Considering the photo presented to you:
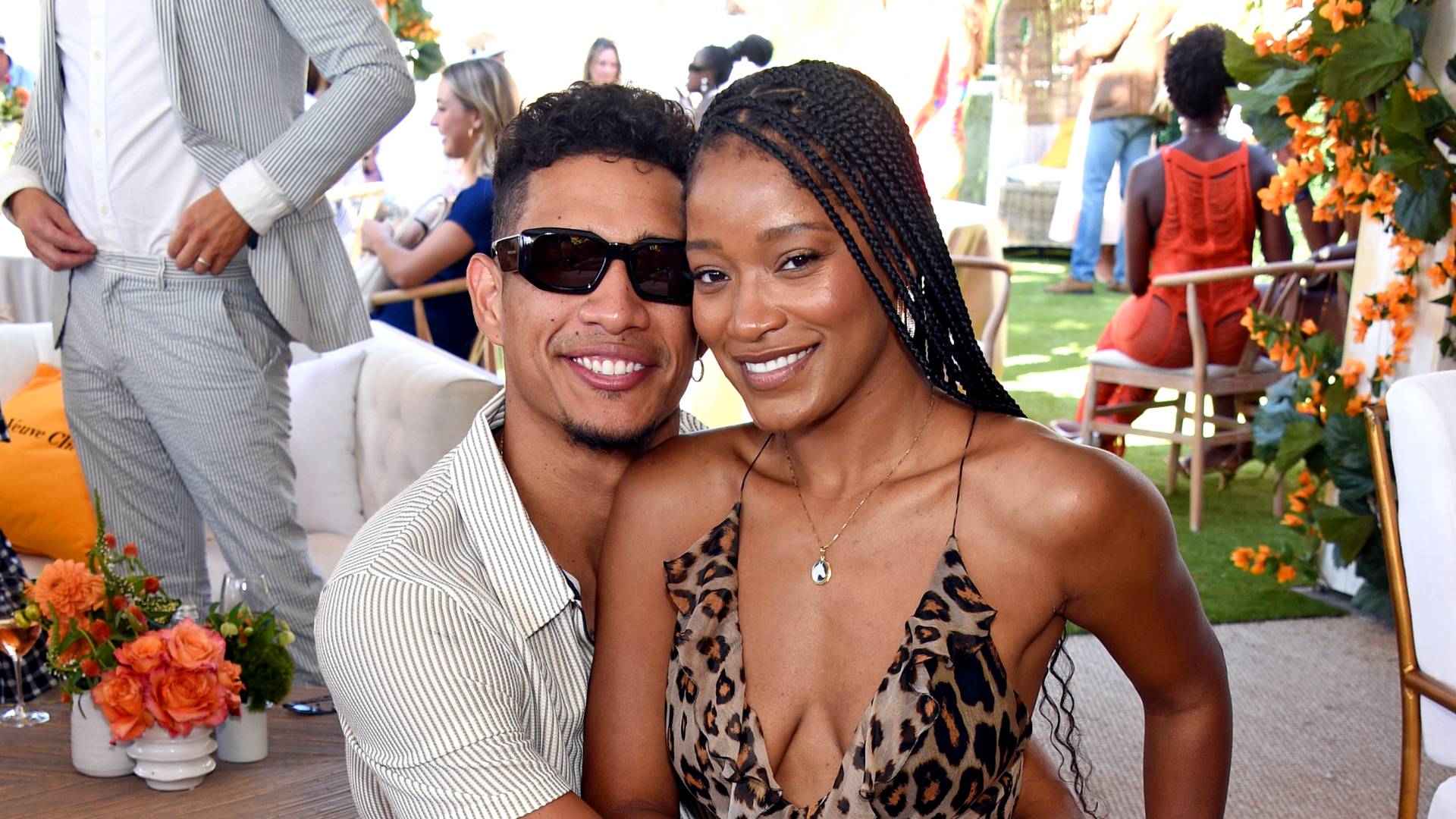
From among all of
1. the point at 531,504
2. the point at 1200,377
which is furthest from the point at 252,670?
the point at 1200,377

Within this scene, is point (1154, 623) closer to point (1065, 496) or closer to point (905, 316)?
point (1065, 496)

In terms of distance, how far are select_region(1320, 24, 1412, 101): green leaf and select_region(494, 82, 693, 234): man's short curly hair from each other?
2.55 m

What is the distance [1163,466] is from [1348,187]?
10.3ft

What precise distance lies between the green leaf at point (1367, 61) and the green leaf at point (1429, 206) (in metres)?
0.28

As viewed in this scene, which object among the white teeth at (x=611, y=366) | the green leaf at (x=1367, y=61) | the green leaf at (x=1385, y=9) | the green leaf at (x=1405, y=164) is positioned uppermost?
the green leaf at (x=1385, y=9)

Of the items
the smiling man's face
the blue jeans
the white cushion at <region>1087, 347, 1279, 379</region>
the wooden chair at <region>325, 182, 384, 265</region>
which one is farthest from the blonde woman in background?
the smiling man's face

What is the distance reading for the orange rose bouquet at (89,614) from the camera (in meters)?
2.16

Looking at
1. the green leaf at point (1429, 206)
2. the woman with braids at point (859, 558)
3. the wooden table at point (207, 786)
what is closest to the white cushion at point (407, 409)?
the wooden table at point (207, 786)

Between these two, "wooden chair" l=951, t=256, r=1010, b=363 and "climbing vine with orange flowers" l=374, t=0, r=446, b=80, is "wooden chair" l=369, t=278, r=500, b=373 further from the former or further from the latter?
"wooden chair" l=951, t=256, r=1010, b=363

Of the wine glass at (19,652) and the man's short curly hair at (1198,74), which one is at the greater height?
the man's short curly hair at (1198,74)

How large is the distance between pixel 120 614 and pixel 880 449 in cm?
133

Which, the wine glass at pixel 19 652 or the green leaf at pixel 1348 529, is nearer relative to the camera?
the wine glass at pixel 19 652

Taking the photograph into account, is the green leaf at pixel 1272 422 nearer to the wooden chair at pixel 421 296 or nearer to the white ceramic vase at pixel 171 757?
the wooden chair at pixel 421 296

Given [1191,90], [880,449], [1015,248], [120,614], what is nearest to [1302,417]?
[1191,90]
